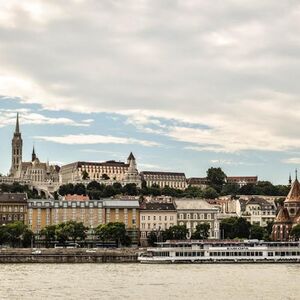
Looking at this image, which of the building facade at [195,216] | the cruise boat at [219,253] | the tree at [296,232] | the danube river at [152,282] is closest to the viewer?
the danube river at [152,282]

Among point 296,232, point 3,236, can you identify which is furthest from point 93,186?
point 296,232

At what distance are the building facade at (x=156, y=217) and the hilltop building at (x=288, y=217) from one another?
1397 cm

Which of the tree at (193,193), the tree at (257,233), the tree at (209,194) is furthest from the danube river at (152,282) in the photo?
the tree at (209,194)

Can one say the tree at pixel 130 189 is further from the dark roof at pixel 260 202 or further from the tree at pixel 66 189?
the dark roof at pixel 260 202

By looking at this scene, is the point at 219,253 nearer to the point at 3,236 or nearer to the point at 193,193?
the point at 3,236

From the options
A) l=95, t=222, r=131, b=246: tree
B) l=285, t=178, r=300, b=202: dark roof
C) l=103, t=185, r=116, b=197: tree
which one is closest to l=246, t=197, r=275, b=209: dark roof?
l=103, t=185, r=116, b=197: tree

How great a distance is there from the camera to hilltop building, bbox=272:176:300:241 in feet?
366

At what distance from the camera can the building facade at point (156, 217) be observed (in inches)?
4628

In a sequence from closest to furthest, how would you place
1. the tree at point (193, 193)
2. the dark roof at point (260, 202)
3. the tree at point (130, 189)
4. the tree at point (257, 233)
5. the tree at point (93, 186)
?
1. the tree at point (257, 233)
2. the dark roof at point (260, 202)
3. the tree at point (130, 189)
4. the tree at point (193, 193)
5. the tree at point (93, 186)

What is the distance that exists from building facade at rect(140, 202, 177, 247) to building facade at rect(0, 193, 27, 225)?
48.0 feet

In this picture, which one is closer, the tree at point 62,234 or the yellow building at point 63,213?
the tree at point 62,234

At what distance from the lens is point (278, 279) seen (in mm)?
58438

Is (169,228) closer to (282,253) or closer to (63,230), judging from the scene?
(63,230)

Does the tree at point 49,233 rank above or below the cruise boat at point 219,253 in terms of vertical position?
above
